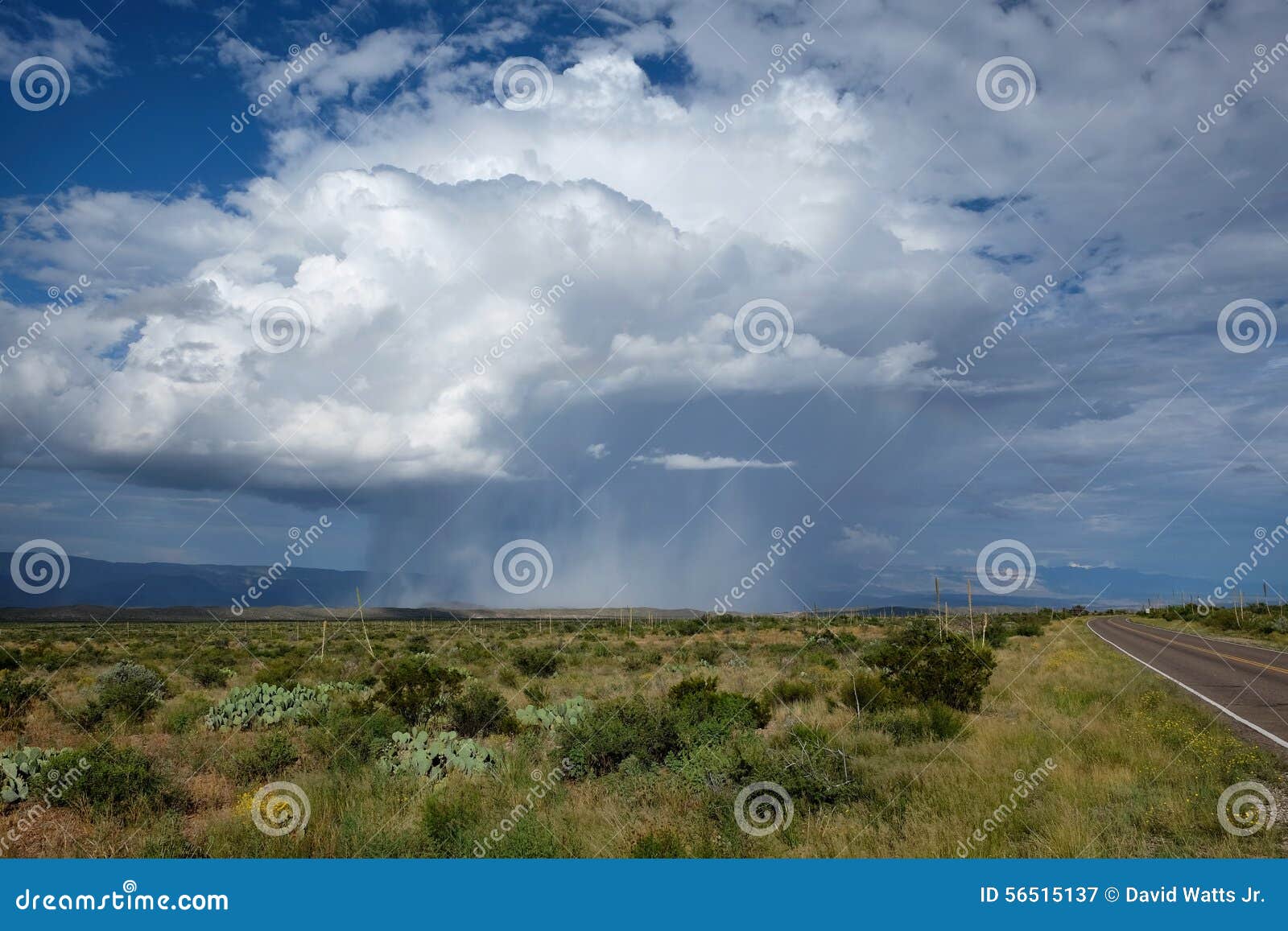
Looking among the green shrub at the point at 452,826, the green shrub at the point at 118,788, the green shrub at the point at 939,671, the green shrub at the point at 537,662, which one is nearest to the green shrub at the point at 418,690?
the green shrub at the point at 118,788

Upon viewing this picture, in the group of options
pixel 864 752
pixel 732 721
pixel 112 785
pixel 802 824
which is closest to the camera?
pixel 802 824

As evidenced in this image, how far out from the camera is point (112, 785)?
10195mm

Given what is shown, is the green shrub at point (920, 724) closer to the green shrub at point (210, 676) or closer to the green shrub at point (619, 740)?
the green shrub at point (619, 740)

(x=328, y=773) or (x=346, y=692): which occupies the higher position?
(x=346, y=692)

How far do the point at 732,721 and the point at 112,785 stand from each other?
954 cm

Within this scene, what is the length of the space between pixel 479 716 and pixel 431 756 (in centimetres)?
359

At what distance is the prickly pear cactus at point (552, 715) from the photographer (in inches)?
594

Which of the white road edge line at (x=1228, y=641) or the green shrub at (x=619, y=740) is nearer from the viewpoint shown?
the green shrub at (x=619, y=740)

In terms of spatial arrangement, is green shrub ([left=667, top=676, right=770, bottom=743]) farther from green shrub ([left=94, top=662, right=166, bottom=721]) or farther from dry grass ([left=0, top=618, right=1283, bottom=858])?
green shrub ([left=94, top=662, right=166, bottom=721])

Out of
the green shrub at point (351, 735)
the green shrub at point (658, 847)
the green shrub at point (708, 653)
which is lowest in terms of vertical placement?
the green shrub at point (658, 847)

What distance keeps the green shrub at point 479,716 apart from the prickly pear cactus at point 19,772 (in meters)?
6.67

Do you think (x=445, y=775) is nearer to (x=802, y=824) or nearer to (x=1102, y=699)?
(x=802, y=824)

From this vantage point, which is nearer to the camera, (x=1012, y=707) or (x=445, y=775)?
(x=445, y=775)

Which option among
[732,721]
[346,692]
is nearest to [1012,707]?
[732,721]
